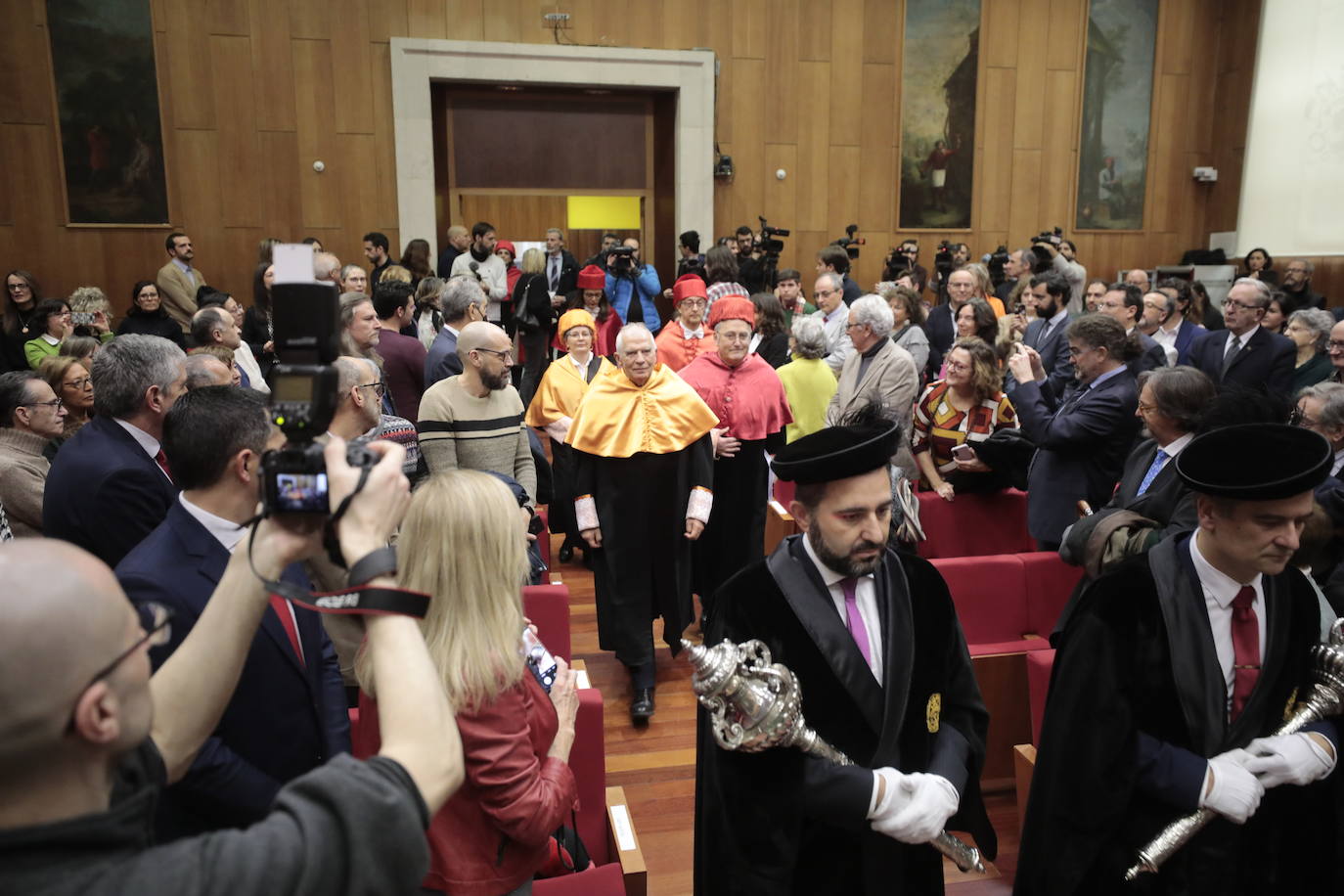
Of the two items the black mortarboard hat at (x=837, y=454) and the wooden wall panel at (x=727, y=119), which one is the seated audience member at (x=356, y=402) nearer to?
the black mortarboard hat at (x=837, y=454)

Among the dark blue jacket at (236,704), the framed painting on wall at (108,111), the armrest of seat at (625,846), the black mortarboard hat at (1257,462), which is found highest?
the framed painting on wall at (108,111)

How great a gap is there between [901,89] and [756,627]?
38.1 feet

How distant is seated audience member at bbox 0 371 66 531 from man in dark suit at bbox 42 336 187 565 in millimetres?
729

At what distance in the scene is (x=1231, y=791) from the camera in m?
1.99

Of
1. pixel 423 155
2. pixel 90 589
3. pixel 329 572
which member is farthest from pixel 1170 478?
pixel 423 155

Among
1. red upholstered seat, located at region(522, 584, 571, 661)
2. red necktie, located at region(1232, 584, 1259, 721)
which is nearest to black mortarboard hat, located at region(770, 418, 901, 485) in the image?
red necktie, located at region(1232, 584, 1259, 721)

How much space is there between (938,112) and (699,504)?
971 cm

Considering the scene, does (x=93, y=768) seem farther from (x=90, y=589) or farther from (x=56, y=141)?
(x=56, y=141)

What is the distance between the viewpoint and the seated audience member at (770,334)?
695 centimetres

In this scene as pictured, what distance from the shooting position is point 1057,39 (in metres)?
12.5

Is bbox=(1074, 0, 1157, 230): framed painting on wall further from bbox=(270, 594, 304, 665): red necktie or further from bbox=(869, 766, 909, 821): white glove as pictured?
bbox=(270, 594, 304, 665): red necktie

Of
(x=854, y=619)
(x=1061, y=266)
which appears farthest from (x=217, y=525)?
(x=1061, y=266)

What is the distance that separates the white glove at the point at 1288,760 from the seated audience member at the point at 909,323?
4907 millimetres

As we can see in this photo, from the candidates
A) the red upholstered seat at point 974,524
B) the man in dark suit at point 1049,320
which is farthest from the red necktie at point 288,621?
the man in dark suit at point 1049,320
